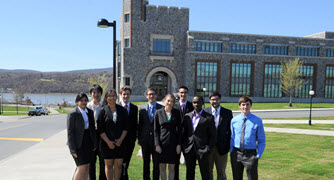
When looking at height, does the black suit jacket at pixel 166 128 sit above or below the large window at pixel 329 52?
below

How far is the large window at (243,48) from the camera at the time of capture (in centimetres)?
4512

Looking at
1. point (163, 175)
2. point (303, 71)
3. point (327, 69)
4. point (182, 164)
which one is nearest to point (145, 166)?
point (163, 175)

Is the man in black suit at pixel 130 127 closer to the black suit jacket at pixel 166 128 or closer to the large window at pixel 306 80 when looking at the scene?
the black suit jacket at pixel 166 128

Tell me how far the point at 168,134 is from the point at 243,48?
43.9m

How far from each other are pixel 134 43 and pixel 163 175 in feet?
129

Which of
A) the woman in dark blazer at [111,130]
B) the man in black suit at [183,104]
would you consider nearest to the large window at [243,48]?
the man in black suit at [183,104]

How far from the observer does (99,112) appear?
510 centimetres

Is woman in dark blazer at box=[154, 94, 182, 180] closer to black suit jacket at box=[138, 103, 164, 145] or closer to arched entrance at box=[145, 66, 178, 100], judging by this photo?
black suit jacket at box=[138, 103, 164, 145]

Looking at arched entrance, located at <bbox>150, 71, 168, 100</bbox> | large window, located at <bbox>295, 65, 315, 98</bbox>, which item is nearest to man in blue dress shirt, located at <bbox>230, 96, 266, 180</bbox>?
arched entrance, located at <bbox>150, 71, 168, 100</bbox>

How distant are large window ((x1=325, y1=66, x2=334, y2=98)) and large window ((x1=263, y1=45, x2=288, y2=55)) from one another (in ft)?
32.3

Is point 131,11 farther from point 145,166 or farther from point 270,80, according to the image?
point 145,166

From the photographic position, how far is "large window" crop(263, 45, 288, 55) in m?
45.9

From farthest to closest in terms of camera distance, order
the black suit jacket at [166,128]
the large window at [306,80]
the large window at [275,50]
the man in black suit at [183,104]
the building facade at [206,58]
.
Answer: the large window at [306,80]
the large window at [275,50]
the building facade at [206,58]
the man in black suit at [183,104]
the black suit jacket at [166,128]

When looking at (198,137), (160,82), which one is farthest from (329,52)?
(198,137)
